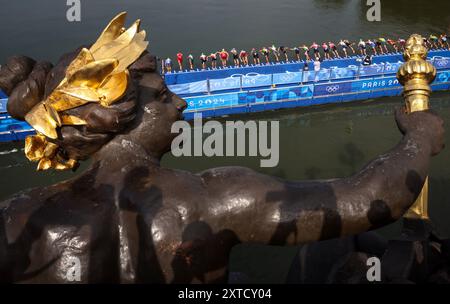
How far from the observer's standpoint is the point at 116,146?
9.16 ft

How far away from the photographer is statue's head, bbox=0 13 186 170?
8.23 ft

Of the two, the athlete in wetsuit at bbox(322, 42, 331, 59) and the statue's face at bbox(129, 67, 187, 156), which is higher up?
the statue's face at bbox(129, 67, 187, 156)

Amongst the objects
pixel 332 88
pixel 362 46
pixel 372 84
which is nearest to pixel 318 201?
pixel 332 88

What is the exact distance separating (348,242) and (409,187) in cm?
255

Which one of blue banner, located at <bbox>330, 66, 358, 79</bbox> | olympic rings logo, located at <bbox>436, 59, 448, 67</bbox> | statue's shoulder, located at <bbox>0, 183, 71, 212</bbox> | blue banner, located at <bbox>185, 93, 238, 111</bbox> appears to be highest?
statue's shoulder, located at <bbox>0, 183, 71, 212</bbox>

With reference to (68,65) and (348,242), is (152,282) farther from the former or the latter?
(348,242)

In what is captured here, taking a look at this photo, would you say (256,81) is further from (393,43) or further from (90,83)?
(90,83)

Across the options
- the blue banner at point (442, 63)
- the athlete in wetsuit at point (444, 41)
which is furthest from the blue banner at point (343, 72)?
the athlete in wetsuit at point (444, 41)

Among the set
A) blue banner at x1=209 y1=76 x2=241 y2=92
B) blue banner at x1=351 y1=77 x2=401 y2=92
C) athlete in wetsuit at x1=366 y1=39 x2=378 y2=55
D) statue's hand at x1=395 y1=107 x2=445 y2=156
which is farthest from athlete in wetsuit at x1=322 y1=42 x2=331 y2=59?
statue's hand at x1=395 y1=107 x2=445 y2=156

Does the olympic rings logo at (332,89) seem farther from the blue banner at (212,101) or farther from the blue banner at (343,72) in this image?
the blue banner at (212,101)

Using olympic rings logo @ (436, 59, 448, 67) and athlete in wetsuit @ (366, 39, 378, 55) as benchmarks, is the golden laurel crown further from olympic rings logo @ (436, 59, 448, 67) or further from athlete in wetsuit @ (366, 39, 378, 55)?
athlete in wetsuit @ (366, 39, 378, 55)

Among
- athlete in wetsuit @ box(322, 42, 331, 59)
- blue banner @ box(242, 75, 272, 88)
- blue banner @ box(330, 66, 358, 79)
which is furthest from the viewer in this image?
athlete in wetsuit @ box(322, 42, 331, 59)

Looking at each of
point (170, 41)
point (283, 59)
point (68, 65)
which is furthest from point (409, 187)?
point (170, 41)
